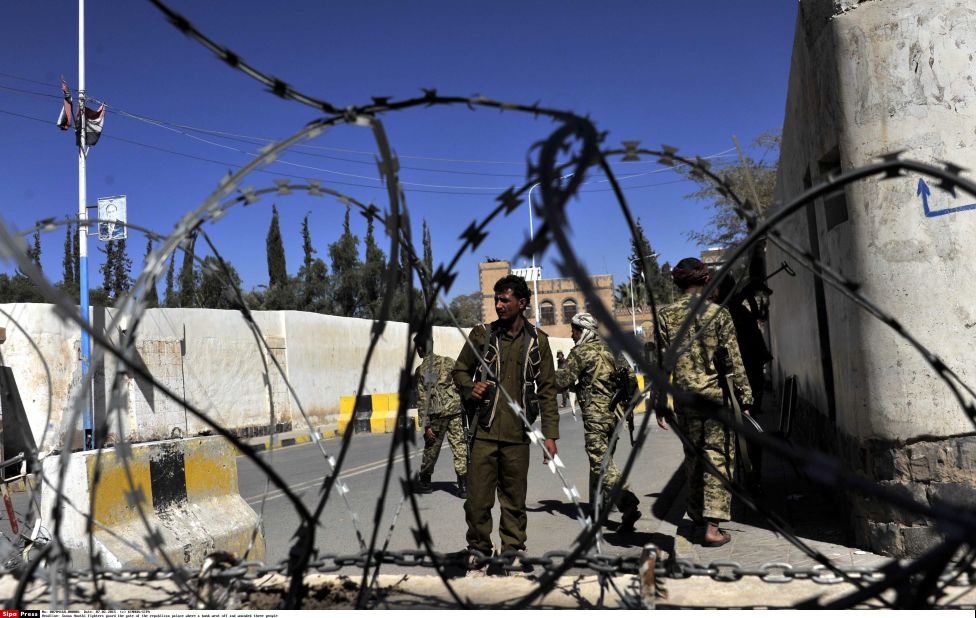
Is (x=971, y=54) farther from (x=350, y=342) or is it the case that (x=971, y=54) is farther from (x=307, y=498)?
(x=350, y=342)

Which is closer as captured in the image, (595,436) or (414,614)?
(414,614)

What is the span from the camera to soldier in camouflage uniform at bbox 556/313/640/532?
5.50 metres

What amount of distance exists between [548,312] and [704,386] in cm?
6687

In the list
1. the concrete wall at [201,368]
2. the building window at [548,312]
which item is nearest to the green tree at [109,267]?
the concrete wall at [201,368]

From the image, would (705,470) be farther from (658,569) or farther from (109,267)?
(109,267)

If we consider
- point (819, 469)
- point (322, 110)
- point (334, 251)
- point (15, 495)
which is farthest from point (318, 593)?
point (334, 251)

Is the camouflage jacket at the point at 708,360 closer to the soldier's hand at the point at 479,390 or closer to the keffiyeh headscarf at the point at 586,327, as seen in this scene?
the keffiyeh headscarf at the point at 586,327

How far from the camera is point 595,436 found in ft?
18.4

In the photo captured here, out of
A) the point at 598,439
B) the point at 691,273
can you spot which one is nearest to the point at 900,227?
the point at 691,273

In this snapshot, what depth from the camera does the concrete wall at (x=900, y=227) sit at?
3.75 meters

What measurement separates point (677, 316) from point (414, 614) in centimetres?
309

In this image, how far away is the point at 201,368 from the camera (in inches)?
653

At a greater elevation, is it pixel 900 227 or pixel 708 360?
pixel 900 227

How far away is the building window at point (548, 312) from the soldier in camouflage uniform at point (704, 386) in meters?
65.8
